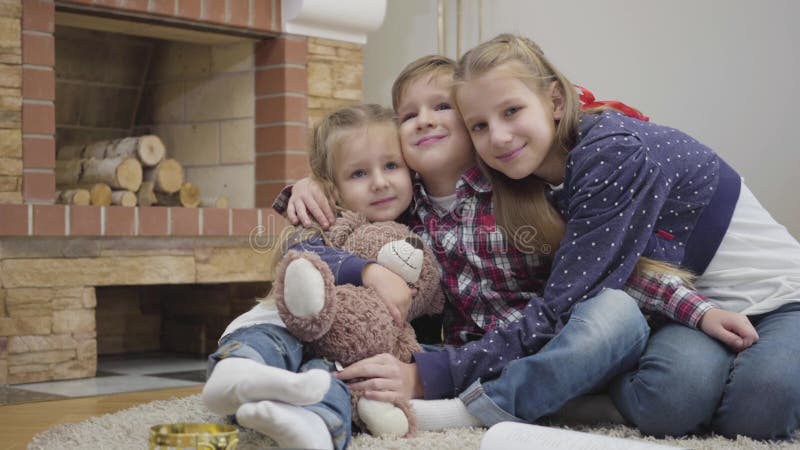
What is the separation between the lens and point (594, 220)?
1.37 meters

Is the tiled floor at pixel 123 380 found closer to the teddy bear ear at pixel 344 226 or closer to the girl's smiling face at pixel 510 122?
the teddy bear ear at pixel 344 226

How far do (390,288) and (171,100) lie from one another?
5.84 ft

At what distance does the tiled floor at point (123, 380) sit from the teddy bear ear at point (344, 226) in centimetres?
84

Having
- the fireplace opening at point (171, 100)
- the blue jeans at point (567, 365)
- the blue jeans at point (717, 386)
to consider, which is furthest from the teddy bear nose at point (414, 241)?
the fireplace opening at point (171, 100)

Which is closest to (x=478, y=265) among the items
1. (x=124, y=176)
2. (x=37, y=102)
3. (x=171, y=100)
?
(x=37, y=102)

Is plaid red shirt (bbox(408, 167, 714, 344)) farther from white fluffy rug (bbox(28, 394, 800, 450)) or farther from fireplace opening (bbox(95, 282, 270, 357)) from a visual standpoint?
fireplace opening (bbox(95, 282, 270, 357))

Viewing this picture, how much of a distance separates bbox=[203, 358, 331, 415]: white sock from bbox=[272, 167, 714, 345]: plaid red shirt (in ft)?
1.69

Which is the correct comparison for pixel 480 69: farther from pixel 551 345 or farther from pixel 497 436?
pixel 497 436

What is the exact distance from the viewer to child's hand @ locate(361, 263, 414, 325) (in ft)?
4.65

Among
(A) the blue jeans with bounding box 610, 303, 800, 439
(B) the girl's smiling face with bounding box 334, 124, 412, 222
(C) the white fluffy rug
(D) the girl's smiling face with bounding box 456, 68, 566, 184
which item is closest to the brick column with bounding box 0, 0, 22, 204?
(C) the white fluffy rug

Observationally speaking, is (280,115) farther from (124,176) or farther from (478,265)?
(478,265)

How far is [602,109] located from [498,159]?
0.20m

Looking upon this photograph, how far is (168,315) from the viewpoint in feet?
10.0

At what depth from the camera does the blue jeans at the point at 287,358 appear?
1166mm
